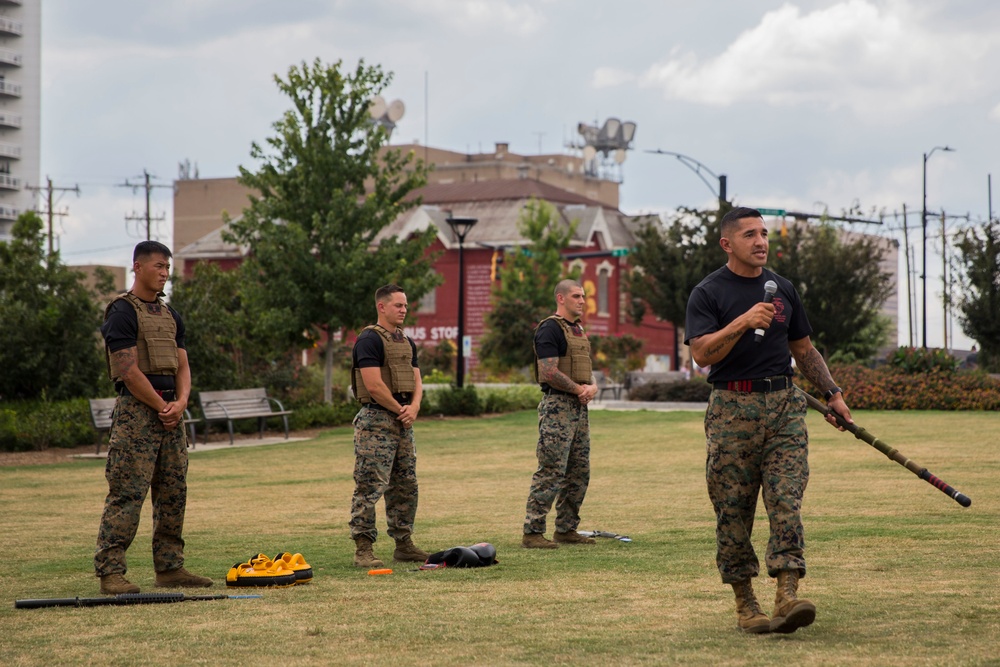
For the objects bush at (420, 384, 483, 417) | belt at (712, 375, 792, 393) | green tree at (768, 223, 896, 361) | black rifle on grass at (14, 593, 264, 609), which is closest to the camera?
belt at (712, 375, 792, 393)

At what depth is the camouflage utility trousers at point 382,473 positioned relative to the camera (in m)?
10.2

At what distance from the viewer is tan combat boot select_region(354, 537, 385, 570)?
10.1 meters

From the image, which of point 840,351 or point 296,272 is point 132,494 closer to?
point 296,272

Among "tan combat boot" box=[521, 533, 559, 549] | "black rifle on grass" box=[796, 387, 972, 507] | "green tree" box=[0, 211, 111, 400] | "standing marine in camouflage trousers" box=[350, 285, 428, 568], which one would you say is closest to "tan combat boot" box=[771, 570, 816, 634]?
"black rifle on grass" box=[796, 387, 972, 507]

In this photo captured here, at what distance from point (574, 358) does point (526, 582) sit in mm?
2675

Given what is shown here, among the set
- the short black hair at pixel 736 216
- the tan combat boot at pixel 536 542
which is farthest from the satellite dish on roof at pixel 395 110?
the short black hair at pixel 736 216

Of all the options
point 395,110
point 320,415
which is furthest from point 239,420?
point 395,110

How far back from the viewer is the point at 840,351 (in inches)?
1645

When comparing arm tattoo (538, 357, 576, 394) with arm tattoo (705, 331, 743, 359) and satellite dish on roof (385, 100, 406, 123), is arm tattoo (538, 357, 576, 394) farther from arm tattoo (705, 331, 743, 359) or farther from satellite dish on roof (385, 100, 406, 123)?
satellite dish on roof (385, 100, 406, 123)

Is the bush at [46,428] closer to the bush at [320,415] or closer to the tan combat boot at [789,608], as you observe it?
the bush at [320,415]

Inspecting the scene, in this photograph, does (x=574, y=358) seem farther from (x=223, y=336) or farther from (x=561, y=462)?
(x=223, y=336)

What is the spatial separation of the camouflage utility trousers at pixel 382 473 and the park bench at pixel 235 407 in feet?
50.7

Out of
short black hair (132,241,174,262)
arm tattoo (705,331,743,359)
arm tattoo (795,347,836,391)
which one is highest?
short black hair (132,241,174,262)

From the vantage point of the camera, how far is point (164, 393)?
8.89 m
